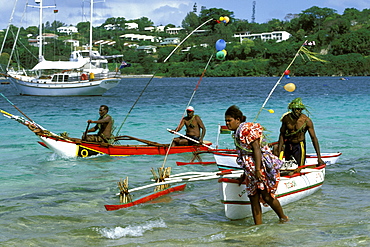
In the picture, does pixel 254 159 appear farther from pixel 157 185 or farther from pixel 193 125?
pixel 193 125

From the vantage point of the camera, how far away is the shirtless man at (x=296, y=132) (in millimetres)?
9188

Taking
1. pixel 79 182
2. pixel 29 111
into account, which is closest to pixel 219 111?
pixel 29 111

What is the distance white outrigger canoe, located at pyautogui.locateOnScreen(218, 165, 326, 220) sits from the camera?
7.48 m

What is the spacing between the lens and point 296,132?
30.7ft

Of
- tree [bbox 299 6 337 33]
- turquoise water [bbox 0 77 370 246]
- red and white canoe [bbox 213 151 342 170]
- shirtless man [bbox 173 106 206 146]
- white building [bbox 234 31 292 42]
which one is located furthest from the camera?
white building [bbox 234 31 292 42]

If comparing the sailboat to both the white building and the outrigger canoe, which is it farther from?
the white building

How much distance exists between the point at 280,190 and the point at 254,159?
1.85m

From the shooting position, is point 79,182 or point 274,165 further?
point 79,182

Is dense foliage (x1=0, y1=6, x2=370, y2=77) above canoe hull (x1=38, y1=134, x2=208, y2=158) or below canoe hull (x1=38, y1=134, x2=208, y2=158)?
above

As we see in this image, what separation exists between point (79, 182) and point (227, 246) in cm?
556

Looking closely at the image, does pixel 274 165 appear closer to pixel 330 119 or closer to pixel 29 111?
pixel 330 119

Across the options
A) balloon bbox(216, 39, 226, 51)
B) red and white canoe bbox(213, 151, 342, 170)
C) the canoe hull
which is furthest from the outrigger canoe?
balloon bbox(216, 39, 226, 51)

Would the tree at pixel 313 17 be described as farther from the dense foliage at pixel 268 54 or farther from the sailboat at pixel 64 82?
the sailboat at pixel 64 82

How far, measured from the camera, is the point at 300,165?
9562mm
